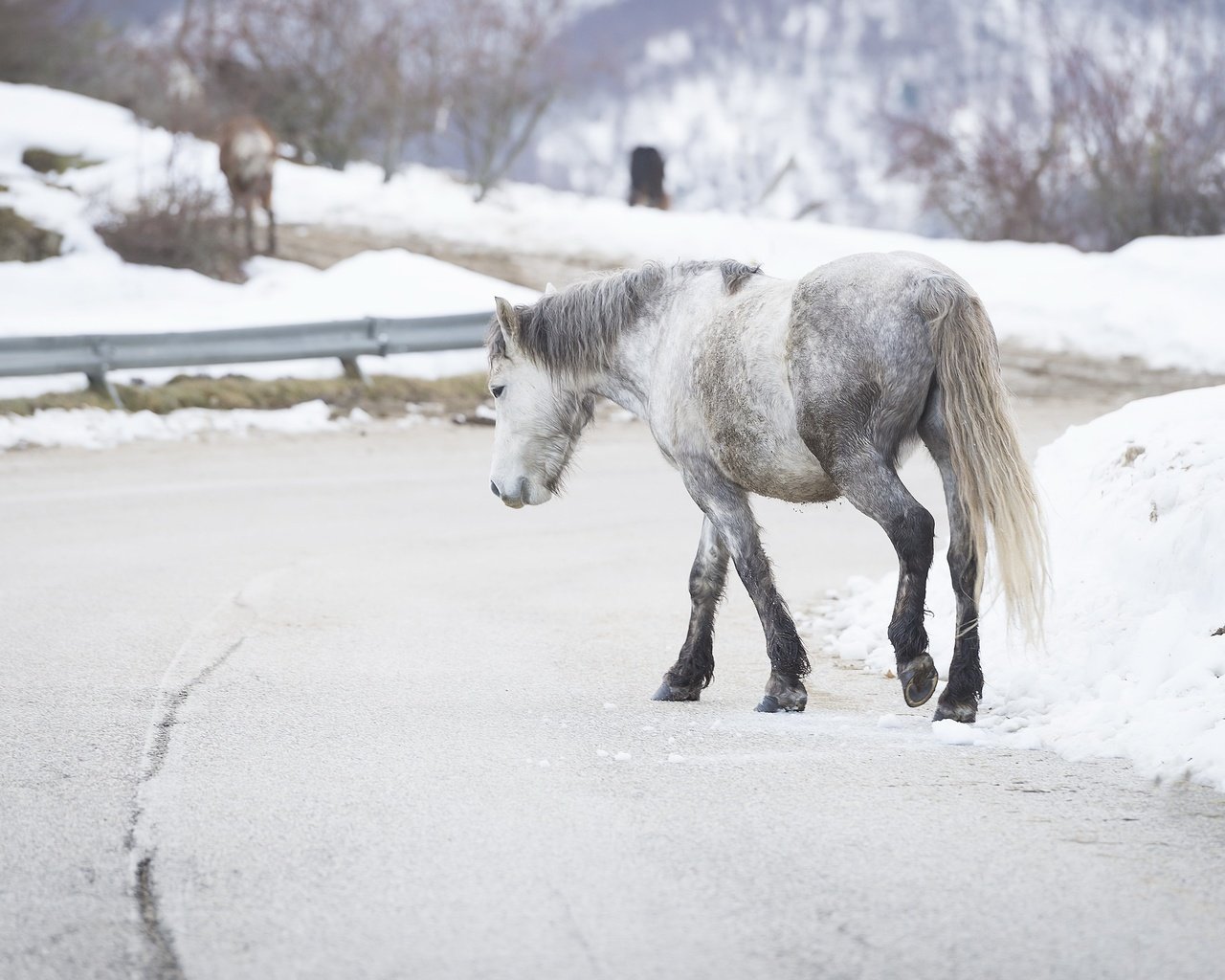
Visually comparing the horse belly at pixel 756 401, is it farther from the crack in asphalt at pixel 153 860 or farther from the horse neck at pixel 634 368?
the crack in asphalt at pixel 153 860

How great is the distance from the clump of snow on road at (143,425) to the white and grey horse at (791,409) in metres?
9.06

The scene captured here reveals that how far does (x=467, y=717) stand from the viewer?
5844 mm

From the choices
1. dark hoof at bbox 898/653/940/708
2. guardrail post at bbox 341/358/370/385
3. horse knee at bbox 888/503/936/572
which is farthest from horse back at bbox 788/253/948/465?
guardrail post at bbox 341/358/370/385

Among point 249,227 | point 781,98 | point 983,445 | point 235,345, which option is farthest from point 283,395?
point 781,98

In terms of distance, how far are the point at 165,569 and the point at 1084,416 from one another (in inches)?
448

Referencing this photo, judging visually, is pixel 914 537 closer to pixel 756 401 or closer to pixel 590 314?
A: pixel 756 401

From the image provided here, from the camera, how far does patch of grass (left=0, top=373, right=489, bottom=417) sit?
15567mm

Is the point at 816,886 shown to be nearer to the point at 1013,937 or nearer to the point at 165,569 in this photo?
the point at 1013,937

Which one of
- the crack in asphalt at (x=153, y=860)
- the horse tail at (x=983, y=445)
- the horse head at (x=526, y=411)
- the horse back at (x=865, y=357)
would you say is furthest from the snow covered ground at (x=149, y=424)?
the horse tail at (x=983, y=445)

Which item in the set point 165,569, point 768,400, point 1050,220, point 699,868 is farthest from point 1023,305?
point 699,868

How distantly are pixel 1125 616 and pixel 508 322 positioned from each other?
289 cm

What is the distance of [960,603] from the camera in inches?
219

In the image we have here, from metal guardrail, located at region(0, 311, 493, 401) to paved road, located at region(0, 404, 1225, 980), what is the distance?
22.5 ft

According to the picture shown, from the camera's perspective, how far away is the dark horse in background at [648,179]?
32.4m
